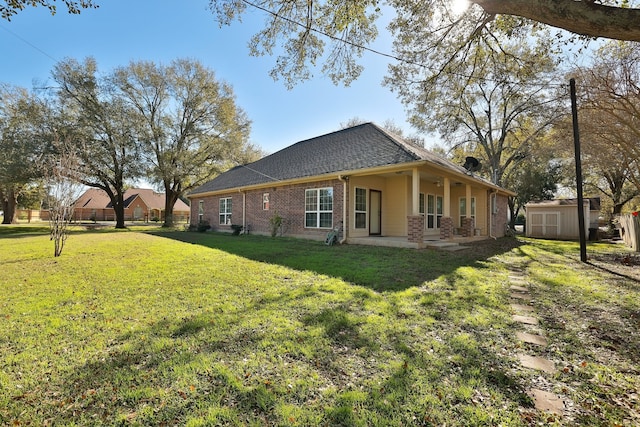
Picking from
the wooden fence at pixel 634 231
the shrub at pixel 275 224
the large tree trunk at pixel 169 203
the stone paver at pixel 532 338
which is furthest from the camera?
the large tree trunk at pixel 169 203

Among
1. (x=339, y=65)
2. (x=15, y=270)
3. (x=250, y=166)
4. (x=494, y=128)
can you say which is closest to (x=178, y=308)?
(x=15, y=270)

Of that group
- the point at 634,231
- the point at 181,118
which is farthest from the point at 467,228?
the point at 181,118

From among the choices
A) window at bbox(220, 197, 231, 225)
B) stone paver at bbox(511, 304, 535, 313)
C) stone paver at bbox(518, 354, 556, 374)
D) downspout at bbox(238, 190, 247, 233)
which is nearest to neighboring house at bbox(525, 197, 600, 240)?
stone paver at bbox(511, 304, 535, 313)

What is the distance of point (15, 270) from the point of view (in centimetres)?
636

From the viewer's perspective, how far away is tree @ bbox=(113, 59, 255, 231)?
23.0 meters

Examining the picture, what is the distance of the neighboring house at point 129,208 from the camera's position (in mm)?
42188

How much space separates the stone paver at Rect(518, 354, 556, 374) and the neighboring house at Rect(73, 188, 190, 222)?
44.4 m

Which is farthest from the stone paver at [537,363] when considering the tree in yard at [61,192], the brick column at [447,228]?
the tree in yard at [61,192]

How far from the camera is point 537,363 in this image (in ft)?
9.05

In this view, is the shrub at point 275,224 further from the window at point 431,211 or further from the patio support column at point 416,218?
the window at point 431,211

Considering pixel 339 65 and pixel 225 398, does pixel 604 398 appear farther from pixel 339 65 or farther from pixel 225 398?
pixel 339 65

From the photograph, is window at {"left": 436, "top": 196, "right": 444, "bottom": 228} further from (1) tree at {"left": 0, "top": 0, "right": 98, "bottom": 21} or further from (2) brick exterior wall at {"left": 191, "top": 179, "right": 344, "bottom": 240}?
(1) tree at {"left": 0, "top": 0, "right": 98, "bottom": 21}

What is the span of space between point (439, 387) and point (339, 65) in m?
9.12

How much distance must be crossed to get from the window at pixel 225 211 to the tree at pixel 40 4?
1323 centimetres
